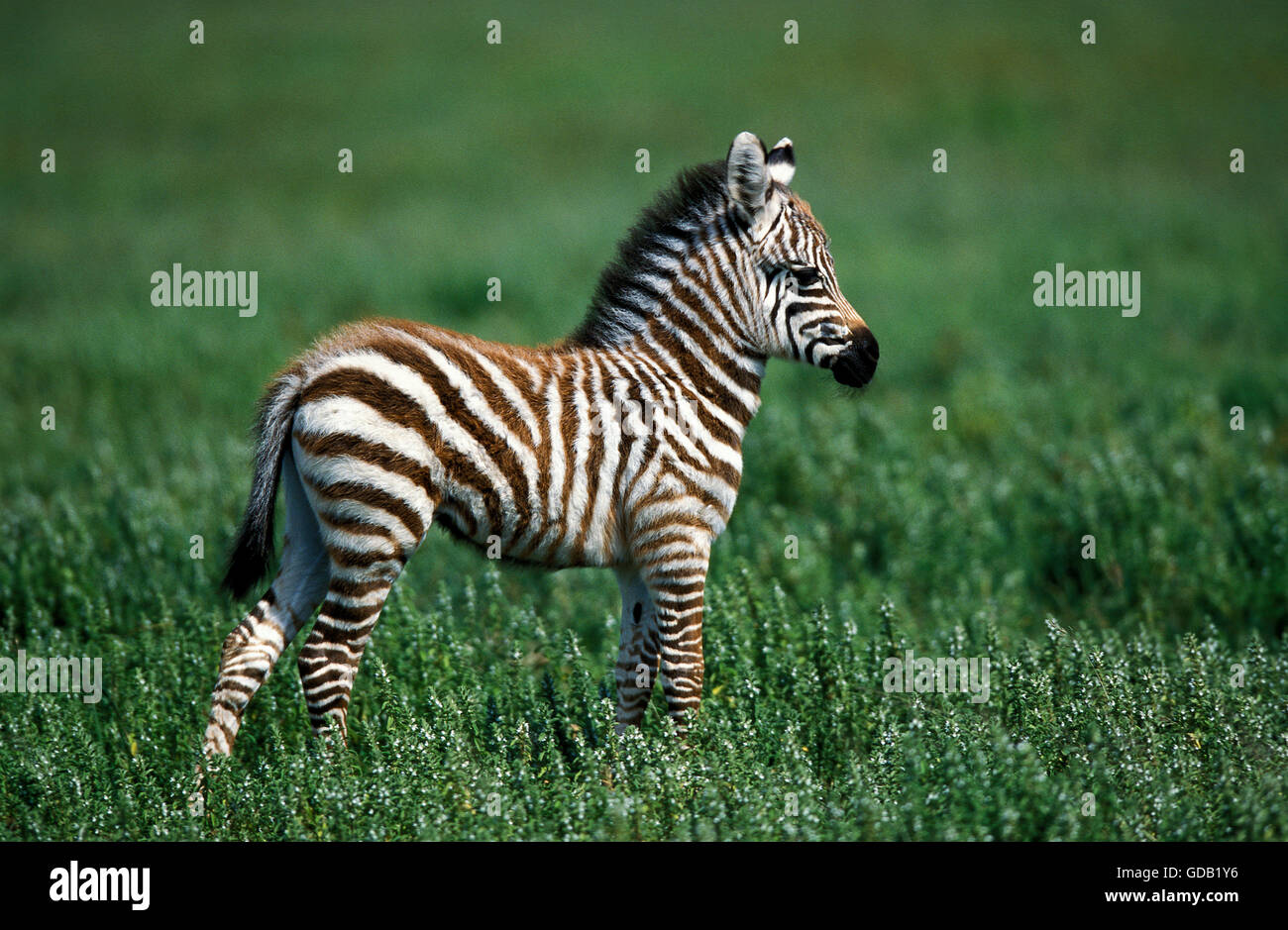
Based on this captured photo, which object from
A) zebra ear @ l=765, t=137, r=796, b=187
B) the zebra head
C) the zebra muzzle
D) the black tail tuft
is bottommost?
the black tail tuft

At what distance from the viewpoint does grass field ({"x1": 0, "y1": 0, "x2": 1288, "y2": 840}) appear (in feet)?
19.6

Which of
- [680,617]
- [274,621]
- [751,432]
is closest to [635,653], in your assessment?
[680,617]

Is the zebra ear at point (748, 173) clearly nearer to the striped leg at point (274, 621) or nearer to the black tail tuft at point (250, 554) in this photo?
the striped leg at point (274, 621)

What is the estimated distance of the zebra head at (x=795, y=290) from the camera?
6625 millimetres

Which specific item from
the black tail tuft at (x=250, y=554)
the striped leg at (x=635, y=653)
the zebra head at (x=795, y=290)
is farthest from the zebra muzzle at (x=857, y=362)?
the black tail tuft at (x=250, y=554)

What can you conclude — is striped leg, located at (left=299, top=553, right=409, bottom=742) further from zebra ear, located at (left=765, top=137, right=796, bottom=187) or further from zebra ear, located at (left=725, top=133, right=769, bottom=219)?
zebra ear, located at (left=765, top=137, right=796, bottom=187)

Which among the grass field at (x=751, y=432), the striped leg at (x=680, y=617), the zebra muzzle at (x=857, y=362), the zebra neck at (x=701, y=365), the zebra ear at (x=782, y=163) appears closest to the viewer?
the grass field at (x=751, y=432)

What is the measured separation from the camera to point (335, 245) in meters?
24.6

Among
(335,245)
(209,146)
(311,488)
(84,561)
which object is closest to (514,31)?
(209,146)

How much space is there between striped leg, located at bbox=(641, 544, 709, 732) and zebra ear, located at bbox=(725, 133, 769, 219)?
191 centimetres

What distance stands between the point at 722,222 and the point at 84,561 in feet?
18.5

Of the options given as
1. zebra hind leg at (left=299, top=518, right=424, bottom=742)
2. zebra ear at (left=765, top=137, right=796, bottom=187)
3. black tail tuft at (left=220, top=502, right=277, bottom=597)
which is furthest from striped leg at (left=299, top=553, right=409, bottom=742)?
zebra ear at (left=765, top=137, right=796, bottom=187)

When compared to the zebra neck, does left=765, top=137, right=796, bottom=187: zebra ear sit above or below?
above

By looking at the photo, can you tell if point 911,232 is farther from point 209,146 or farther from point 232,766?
point 232,766
